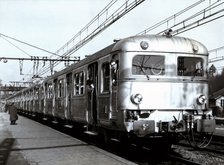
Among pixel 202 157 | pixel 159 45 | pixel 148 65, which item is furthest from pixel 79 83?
pixel 202 157

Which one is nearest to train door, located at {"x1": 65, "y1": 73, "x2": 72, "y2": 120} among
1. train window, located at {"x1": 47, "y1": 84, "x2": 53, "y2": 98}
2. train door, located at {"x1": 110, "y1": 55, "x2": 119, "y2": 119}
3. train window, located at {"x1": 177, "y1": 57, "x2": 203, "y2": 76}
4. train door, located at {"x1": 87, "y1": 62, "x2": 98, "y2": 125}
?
train door, located at {"x1": 87, "y1": 62, "x2": 98, "y2": 125}

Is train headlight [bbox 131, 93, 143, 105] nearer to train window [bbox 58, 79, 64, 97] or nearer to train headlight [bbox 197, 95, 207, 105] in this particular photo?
train headlight [bbox 197, 95, 207, 105]

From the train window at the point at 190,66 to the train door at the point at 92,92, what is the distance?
2.79m

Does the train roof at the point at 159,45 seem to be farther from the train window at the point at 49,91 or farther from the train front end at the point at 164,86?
the train window at the point at 49,91

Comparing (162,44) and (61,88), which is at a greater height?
(162,44)

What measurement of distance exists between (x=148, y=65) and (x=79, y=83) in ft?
16.3

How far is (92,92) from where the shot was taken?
13.0 m

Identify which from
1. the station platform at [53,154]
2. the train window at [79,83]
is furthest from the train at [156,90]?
the train window at [79,83]

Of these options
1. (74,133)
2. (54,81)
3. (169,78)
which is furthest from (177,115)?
(54,81)

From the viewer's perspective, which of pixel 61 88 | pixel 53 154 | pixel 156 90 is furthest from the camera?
pixel 61 88

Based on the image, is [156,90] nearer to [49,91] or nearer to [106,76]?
[106,76]

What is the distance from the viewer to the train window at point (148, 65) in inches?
418

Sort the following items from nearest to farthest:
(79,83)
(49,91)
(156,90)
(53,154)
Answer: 1. (156,90)
2. (53,154)
3. (79,83)
4. (49,91)

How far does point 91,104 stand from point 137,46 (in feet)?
10.8
